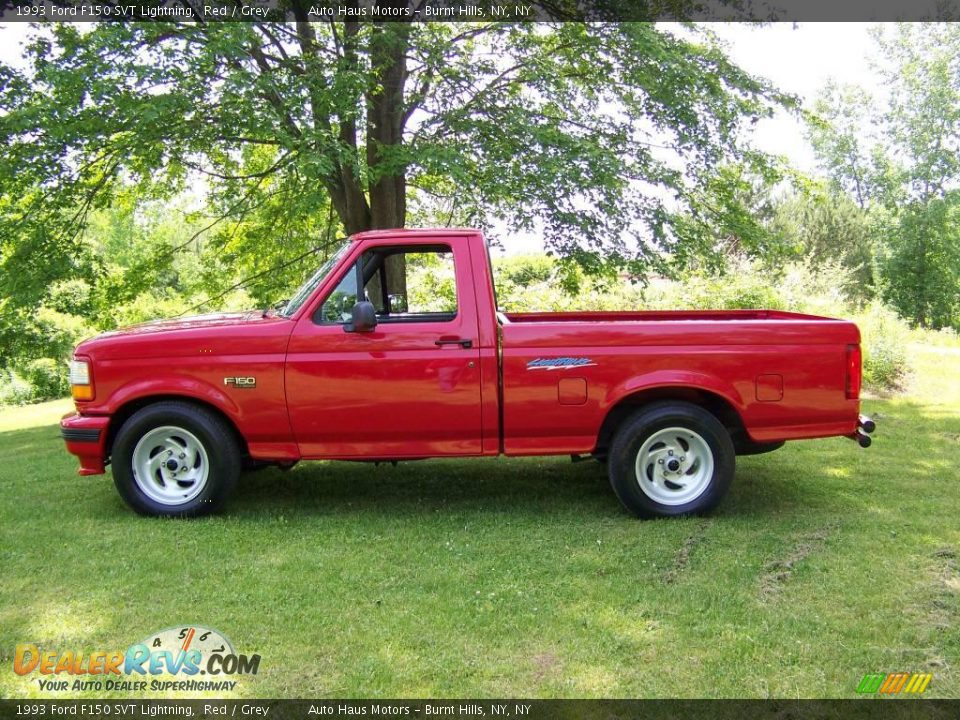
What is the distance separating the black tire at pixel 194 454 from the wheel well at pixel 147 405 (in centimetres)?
3

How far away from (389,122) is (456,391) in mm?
5931

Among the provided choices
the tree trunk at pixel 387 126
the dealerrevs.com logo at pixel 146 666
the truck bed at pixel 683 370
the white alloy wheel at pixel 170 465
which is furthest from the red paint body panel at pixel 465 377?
the tree trunk at pixel 387 126

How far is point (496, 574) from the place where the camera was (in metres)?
4.56

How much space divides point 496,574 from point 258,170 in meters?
9.67

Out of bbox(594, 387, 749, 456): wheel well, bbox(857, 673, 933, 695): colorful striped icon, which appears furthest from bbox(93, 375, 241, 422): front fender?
bbox(857, 673, 933, 695): colorful striped icon

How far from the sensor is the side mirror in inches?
211

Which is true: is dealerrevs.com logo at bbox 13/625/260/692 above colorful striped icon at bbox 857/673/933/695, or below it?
above

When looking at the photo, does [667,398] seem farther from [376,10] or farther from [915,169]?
[915,169]

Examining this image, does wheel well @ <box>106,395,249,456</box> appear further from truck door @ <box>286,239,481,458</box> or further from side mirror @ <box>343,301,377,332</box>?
side mirror @ <box>343,301,377,332</box>

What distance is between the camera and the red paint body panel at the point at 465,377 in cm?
546

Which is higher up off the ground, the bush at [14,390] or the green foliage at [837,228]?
the green foliage at [837,228]

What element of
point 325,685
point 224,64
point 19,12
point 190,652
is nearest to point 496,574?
point 325,685

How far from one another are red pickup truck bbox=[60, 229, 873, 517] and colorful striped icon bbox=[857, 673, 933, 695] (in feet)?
7.09

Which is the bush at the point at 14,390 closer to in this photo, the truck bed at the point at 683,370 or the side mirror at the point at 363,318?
the side mirror at the point at 363,318
